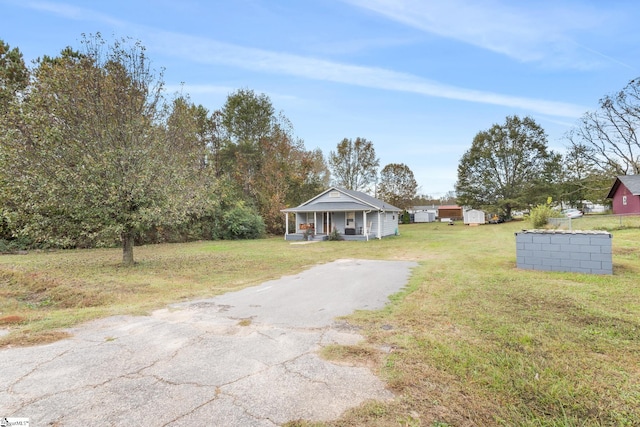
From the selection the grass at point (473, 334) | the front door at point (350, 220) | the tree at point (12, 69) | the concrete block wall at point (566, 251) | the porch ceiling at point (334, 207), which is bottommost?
the grass at point (473, 334)

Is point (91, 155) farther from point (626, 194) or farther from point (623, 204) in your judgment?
point (623, 204)

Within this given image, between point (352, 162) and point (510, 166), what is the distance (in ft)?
60.4

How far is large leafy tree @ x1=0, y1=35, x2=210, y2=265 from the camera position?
8.74 metres

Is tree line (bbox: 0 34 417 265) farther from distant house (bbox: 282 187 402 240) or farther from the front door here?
the front door

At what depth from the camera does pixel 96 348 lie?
3.47 meters

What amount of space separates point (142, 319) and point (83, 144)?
7225mm

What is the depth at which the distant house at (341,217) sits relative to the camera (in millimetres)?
21719

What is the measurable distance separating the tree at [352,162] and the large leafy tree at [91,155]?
30509 millimetres

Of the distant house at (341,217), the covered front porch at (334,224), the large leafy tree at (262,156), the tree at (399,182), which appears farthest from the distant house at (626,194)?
the large leafy tree at (262,156)

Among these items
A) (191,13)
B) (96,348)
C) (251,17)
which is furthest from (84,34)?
(96,348)

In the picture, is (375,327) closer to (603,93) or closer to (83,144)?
(83,144)

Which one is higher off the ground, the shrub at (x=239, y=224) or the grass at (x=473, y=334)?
the shrub at (x=239, y=224)

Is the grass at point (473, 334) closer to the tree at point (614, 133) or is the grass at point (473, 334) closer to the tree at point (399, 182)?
the tree at point (614, 133)

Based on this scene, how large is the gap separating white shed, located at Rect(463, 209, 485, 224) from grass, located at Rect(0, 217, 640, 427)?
1124 inches
